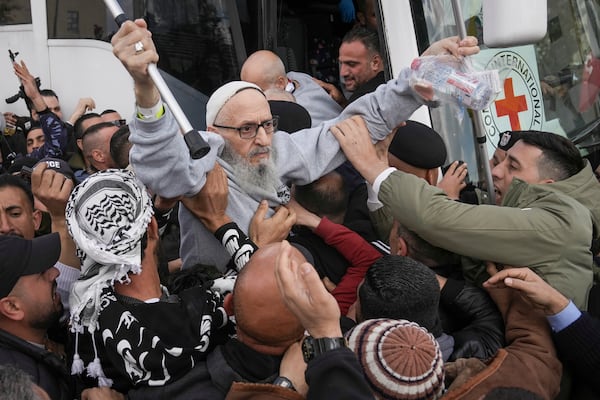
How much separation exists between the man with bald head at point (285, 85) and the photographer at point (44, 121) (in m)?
1.92

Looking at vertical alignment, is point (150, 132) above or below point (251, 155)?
above

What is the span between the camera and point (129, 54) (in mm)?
2164

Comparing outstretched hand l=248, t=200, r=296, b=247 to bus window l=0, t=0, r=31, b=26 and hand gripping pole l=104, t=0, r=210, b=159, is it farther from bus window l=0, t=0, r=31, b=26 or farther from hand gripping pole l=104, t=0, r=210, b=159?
bus window l=0, t=0, r=31, b=26

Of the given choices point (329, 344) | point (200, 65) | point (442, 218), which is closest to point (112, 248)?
point (329, 344)

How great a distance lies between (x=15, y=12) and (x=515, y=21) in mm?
5488

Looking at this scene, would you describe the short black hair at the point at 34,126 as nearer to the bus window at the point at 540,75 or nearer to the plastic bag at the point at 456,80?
the bus window at the point at 540,75

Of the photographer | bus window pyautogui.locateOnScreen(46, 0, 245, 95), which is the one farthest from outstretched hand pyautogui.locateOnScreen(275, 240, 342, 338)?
the photographer

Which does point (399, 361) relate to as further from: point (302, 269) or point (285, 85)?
point (285, 85)

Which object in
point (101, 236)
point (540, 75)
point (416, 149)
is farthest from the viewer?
point (540, 75)

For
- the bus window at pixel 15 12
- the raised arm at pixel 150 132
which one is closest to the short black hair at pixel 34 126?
the bus window at pixel 15 12

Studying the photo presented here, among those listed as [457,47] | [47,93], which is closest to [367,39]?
[457,47]

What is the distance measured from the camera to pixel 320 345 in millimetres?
1737

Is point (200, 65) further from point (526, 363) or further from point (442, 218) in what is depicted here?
point (526, 363)

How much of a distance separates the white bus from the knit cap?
3.80 ft
